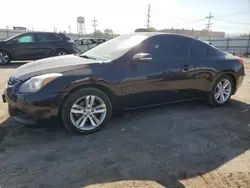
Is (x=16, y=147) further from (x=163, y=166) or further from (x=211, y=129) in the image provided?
(x=211, y=129)

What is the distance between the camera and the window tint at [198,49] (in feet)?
13.8

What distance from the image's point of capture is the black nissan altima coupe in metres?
2.99

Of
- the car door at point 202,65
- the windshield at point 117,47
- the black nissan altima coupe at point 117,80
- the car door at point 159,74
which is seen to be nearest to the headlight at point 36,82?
the black nissan altima coupe at point 117,80

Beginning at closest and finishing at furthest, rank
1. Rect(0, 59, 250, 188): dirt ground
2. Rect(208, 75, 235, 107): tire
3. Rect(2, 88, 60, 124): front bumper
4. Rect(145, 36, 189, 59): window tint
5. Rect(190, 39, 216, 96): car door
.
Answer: Rect(0, 59, 250, 188): dirt ground < Rect(2, 88, 60, 124): front bumper < Rect(145, 36, 189, 59): window tint < Rect(190, 39, 216, 96): car door < Rect(208, 75, 235, 107): tire

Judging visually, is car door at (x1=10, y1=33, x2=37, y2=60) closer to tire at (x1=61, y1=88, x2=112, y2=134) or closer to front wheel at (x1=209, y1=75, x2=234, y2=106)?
tire at (x1=61, y1=88, x2=112, y2=134)

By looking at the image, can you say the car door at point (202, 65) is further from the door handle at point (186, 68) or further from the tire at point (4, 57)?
the tire at point (4, 57)

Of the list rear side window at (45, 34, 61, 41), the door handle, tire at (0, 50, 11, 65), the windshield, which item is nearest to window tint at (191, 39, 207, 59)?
the door handle

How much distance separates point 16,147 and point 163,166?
1903 mm

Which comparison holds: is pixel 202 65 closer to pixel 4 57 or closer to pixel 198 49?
pixel 198 49

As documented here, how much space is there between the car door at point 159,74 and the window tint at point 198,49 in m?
0.14

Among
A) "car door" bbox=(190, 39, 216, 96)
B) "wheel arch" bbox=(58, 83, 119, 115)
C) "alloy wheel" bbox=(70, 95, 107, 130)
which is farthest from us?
"car door" bbox=(190, 39, 216, 96)

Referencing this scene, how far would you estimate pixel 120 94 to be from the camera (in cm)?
344

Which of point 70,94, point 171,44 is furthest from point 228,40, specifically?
point 70,94

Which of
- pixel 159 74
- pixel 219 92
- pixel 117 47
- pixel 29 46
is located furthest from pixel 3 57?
pixel 219 92
